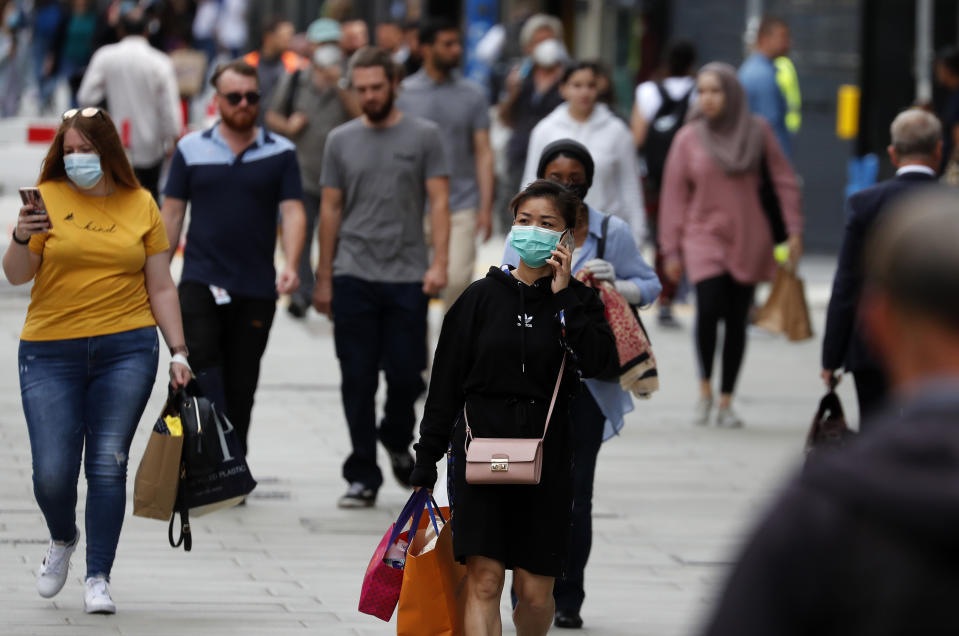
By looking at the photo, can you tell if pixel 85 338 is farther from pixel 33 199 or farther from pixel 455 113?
pixel 455 113

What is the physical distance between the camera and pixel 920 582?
197 cm

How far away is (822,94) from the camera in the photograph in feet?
60.0

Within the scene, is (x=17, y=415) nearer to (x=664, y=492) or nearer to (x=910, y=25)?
(x=664, y=492)

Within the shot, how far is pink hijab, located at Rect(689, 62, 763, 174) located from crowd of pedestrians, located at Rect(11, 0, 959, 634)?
14 millimetres

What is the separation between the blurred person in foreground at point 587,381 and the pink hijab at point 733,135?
380 cm

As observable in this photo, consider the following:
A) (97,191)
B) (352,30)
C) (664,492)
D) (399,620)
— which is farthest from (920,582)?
(352,30)

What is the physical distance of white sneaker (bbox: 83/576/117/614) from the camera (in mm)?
5863

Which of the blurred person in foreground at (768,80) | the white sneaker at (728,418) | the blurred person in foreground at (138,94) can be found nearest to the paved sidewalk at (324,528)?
the white sneaker at (728,418)

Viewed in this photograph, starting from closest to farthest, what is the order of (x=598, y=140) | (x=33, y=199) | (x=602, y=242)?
(x=33, y=199) → (x=602, y=242) → (x=598, y=140)

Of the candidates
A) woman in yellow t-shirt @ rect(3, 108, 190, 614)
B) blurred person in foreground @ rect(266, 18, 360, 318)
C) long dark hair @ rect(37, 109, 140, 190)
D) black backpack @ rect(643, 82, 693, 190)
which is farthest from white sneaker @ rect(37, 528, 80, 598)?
black backpack @ rect(643, 82, 693, 190)

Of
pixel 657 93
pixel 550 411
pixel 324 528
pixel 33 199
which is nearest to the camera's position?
pixel 550 411

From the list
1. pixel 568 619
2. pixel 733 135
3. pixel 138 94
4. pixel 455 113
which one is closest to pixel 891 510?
pixel 568 619

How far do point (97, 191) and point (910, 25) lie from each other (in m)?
9.95

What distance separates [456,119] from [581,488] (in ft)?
16.1
